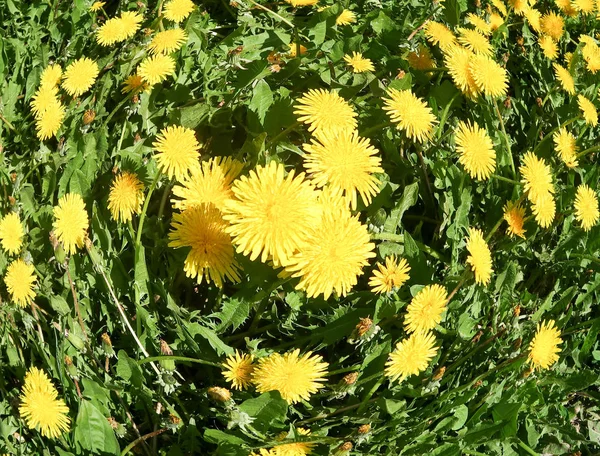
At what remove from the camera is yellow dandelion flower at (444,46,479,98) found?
6.32ft

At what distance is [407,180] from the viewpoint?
2010mm

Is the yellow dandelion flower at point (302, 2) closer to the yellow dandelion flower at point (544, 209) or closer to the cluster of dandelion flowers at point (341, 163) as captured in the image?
the cluster of dandelion flowers at point (341, 163)

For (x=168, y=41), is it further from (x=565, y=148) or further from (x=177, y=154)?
(x=565, y=148)

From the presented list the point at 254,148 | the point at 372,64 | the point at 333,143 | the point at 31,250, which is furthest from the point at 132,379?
the point at 372,64

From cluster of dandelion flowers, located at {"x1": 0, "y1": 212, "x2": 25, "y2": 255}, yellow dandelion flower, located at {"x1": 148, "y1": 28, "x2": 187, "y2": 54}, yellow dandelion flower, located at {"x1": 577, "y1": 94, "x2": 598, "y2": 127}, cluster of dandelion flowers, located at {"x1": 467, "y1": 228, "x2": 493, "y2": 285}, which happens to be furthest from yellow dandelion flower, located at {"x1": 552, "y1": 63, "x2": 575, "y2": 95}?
cluster of dandelion flowers, located at {"x1": 0, "y1": 212, "x2": 25, "y2": 255}

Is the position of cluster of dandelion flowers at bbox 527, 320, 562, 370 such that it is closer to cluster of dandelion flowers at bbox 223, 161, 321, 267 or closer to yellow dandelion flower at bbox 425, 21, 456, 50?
cluster of dandelion flowers at bbox 223, 161, 321, 267

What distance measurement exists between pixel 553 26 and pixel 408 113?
1367 millimetres

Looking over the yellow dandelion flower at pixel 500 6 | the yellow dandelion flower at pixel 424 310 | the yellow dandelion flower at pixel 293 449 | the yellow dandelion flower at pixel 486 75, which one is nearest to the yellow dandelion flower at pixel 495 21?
the yellow dandelion flower at pixel 500 6

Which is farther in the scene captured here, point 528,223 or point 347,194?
point 528,223

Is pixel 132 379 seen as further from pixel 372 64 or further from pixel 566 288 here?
pixel 566 288

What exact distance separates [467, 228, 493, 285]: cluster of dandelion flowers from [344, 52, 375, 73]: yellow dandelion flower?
628 mm

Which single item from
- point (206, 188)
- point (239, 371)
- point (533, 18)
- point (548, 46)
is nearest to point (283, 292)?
point (239, 371)

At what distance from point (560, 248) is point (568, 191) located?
20 centimetres

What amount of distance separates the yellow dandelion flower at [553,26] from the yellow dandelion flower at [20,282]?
2286mm
